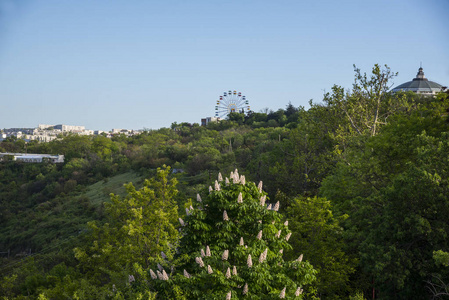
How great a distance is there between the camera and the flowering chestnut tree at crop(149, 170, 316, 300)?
30.1 feet

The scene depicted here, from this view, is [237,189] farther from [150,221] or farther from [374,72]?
[374,72]

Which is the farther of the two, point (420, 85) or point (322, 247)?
point (420, 85)

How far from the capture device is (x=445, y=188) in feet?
40.5

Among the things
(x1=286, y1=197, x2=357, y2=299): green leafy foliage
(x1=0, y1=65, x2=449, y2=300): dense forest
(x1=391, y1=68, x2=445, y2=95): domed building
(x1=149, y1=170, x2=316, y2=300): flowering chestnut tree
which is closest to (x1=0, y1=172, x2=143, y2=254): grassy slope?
(x1=0, y1=65, x2=449, y2=300): dense forest

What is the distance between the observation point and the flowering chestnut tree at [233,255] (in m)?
9.17

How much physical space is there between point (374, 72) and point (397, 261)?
16.8 metres

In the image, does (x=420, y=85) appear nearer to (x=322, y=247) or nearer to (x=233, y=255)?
(x=322, y=247)

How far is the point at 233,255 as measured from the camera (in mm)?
10344

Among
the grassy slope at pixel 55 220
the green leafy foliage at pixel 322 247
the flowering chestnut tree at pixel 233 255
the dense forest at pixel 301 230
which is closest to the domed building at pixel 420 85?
the dense forest at pixel 301 230

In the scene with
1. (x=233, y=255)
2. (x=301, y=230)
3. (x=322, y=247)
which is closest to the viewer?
(x=233, y=255)

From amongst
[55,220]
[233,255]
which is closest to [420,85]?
[55,220]

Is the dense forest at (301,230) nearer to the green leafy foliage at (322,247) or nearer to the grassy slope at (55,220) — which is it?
the green leafy foliage at (322,247)

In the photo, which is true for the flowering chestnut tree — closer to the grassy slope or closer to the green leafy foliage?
the green leafy foliage

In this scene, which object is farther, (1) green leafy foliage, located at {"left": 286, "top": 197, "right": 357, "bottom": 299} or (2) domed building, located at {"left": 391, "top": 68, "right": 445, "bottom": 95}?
(2) domed building, located at {"left": 391, "top": 68, "right": 445, "bottom": 95}
